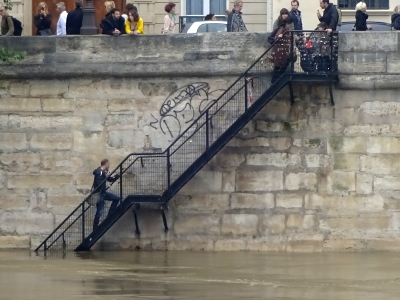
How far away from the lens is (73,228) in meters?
25.1

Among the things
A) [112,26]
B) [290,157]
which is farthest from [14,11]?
[290,157]

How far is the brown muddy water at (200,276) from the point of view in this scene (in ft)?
65.7

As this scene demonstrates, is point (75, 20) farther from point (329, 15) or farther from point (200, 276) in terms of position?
point (200, 276)

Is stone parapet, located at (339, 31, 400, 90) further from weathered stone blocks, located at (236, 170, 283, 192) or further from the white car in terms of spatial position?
the white car

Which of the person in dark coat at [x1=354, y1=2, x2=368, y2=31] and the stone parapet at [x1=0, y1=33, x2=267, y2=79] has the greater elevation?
the person in dark coat at [x1=354, y1=2, x2=368, y2=31]

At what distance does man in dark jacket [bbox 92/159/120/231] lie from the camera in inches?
968

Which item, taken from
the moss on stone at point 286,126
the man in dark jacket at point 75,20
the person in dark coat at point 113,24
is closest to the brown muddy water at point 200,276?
the moss on stone at point 286,126

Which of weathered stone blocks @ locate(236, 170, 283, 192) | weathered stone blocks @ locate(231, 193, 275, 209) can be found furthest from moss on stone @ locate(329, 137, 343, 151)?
weathered stone blocks @ locate(231, 193, 275, 209)

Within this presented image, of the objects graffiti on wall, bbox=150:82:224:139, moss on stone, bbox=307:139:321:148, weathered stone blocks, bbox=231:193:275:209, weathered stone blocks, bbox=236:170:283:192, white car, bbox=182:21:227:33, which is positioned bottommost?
weathered stone blocks, bbox=231:193:275:209

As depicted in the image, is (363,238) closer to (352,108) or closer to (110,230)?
(352,108)

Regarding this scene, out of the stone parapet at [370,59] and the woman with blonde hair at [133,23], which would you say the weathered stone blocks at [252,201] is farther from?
the woman with blonde hair at [133,23]

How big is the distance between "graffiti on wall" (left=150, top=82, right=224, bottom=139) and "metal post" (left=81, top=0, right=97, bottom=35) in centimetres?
238

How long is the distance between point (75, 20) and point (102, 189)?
3424mm

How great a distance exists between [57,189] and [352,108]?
18.0ft
